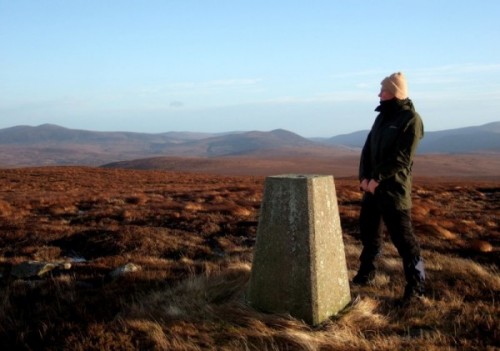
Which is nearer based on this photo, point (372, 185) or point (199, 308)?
point (199, 308)

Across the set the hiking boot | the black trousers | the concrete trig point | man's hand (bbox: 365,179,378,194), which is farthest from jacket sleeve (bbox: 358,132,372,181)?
the hiking boot

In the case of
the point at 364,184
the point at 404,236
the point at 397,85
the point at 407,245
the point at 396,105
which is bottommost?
the point at 407,245

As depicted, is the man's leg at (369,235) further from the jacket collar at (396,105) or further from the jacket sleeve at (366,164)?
the jacket collar at (396,105)

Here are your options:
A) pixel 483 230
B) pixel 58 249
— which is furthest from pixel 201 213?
pixel 483 230

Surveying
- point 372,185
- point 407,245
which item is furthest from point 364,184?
point 407,245

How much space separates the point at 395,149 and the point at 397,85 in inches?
28.4

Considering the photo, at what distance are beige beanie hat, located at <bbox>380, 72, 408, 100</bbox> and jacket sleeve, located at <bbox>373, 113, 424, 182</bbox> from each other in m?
0.29

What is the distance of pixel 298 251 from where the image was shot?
4574 millimetres

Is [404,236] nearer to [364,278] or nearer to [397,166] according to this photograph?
[397,166]

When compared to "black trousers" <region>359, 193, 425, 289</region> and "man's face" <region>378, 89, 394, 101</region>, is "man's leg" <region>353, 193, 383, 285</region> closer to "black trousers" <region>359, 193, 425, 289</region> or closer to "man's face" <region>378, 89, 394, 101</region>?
"black trousers" <region>359, 193, 425, 289</region>

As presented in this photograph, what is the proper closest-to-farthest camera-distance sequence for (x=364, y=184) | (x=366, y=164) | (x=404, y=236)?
(x=404, y=236)
(x=364, y=184)
(x=366, y=164)

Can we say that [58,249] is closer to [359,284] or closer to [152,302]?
[152,302]

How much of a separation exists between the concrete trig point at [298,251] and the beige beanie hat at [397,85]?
4.10 ft

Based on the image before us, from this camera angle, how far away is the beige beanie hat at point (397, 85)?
200 inches
